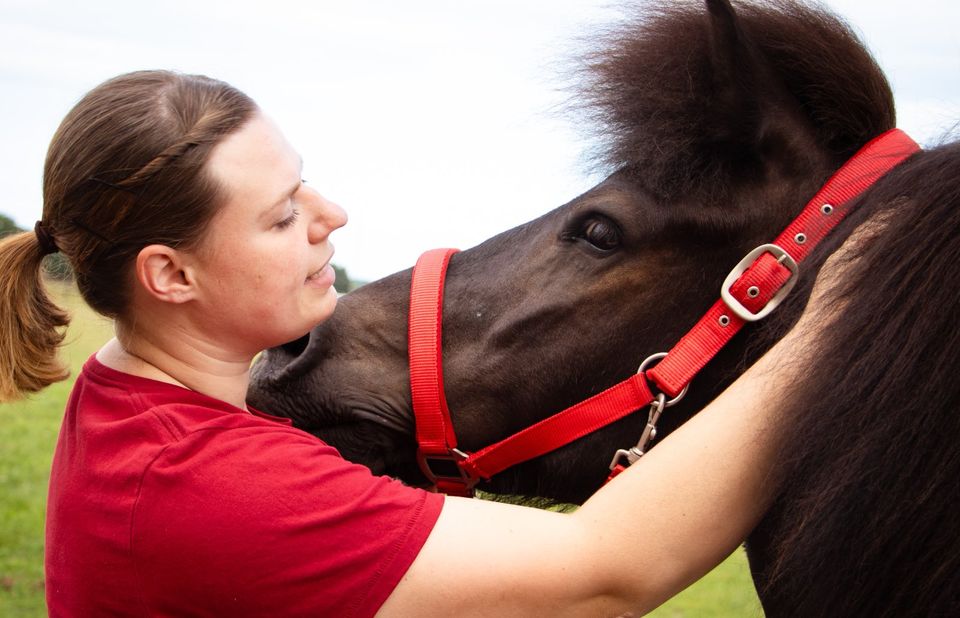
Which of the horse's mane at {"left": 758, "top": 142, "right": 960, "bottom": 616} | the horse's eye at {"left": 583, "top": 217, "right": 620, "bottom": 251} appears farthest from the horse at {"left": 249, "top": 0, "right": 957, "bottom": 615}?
the horse's mane at {"left": 758, "top": 142, "right": 960, "bottom": 616}

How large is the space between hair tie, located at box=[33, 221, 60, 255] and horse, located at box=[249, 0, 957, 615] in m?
0.63

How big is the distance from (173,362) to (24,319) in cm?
37

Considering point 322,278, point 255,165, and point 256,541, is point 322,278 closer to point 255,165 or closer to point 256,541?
point 255,165

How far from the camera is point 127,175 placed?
5.59 feet

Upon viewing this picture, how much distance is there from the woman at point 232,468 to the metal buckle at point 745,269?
0.86 feet

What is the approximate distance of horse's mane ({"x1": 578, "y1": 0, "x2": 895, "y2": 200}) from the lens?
214 cm

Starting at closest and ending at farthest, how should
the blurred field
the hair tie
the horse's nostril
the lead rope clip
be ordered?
the hair tie < the lead rope clip < the horse's nostril < the blurred field

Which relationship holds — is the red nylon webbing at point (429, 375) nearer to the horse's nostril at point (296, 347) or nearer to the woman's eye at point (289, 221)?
the horse's nostril at point (296, 347)

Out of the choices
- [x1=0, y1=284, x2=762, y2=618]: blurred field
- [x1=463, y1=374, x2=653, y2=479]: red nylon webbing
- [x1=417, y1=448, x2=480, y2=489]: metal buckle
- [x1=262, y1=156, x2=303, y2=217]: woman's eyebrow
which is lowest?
[x1=0, y1=284, x2=762, y2=618]: blurred field

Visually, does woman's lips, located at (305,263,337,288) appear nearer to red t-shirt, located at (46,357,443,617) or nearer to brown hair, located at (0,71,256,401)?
brown hair, located at (0,71,256,401)

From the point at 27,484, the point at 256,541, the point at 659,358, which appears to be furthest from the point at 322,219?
the point at 27,484

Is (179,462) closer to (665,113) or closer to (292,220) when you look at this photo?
(292,220)

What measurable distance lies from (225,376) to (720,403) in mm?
980

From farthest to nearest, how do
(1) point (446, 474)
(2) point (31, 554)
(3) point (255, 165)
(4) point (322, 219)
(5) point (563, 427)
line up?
(2) point (31, 554) → (1) point (446, 474) → (5) point (563, 427) → (4) point (322, 219) → (3) point (255, 165)
